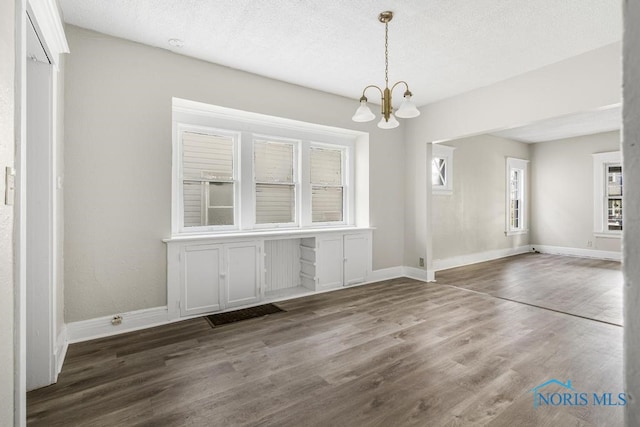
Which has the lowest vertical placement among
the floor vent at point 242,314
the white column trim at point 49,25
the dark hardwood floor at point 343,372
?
the dark hardwood floor at point 343,372

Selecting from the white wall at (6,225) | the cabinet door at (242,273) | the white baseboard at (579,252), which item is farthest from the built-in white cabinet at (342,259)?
the white baseboard at (579,252)

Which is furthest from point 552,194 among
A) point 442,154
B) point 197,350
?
point 197,350

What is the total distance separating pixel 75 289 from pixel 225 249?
145cm

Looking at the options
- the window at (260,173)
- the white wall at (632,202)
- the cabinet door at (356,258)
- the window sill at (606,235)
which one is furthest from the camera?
the window sill at (606,235)

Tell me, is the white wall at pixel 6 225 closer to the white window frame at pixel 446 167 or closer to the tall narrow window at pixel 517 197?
the white window frame at pixel 446 167

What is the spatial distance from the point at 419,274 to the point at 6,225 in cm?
516

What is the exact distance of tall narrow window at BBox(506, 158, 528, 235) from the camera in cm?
799

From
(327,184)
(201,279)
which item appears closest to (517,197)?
(327,184)

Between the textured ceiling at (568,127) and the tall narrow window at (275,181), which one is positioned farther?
the textured ceiling at (568,127)

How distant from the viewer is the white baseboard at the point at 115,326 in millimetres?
3004

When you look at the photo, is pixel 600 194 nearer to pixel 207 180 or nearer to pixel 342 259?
pixel 342 259

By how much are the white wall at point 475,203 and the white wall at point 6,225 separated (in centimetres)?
602

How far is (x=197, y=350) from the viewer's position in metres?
2.81

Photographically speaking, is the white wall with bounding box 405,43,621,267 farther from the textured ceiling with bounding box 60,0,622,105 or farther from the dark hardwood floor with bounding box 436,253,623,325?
the dark hardwood floor with bounding box 436,253,623,325
